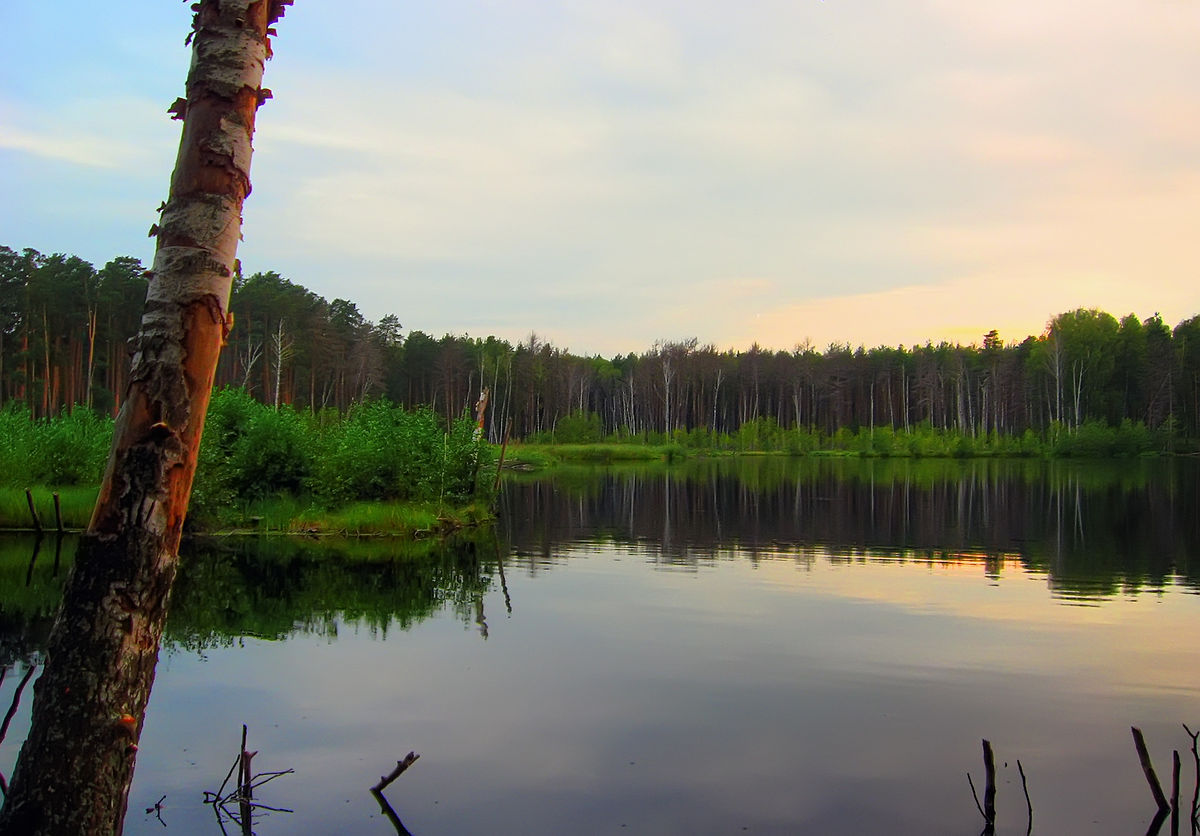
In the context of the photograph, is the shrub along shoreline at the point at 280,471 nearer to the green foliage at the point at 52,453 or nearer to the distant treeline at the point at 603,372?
the green foliage at the point at 52,453

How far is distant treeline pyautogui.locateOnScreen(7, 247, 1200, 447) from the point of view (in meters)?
69.8

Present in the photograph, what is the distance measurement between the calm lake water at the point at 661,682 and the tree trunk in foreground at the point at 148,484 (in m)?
4.48

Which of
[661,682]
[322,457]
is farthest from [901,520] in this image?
[661,682]

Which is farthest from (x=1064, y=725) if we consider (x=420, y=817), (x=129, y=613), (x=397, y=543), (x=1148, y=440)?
(x=1148, y=440)

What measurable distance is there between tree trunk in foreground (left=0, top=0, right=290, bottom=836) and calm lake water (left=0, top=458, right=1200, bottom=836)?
4.48 meters

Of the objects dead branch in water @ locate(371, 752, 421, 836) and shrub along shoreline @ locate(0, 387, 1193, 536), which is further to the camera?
shrub along shoreline @ locate(0, 387, 1193, 536)

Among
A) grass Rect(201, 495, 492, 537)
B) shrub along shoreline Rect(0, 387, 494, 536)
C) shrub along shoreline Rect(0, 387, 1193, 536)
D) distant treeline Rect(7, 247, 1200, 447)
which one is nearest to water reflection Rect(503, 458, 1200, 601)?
shrub along shoreline Rect(0, 387, 1193, 536)

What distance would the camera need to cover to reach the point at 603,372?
142625mm

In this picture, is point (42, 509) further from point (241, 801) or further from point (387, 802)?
point (387, 802)

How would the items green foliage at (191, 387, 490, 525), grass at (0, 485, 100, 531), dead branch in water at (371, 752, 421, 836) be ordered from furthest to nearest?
1. green foliage at (191, 387, 490, 525)
2. grass at (0, 485, 100, 531)
3. dead branch in water at (371, 752, 421, 836)

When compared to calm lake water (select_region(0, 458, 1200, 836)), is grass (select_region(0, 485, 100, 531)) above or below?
above

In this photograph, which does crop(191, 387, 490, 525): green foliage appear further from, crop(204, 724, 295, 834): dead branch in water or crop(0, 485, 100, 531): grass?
crop(204, 724, 295, 834): dead branch in water

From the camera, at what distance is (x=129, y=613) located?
4.20 meters

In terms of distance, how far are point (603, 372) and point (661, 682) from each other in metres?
130
